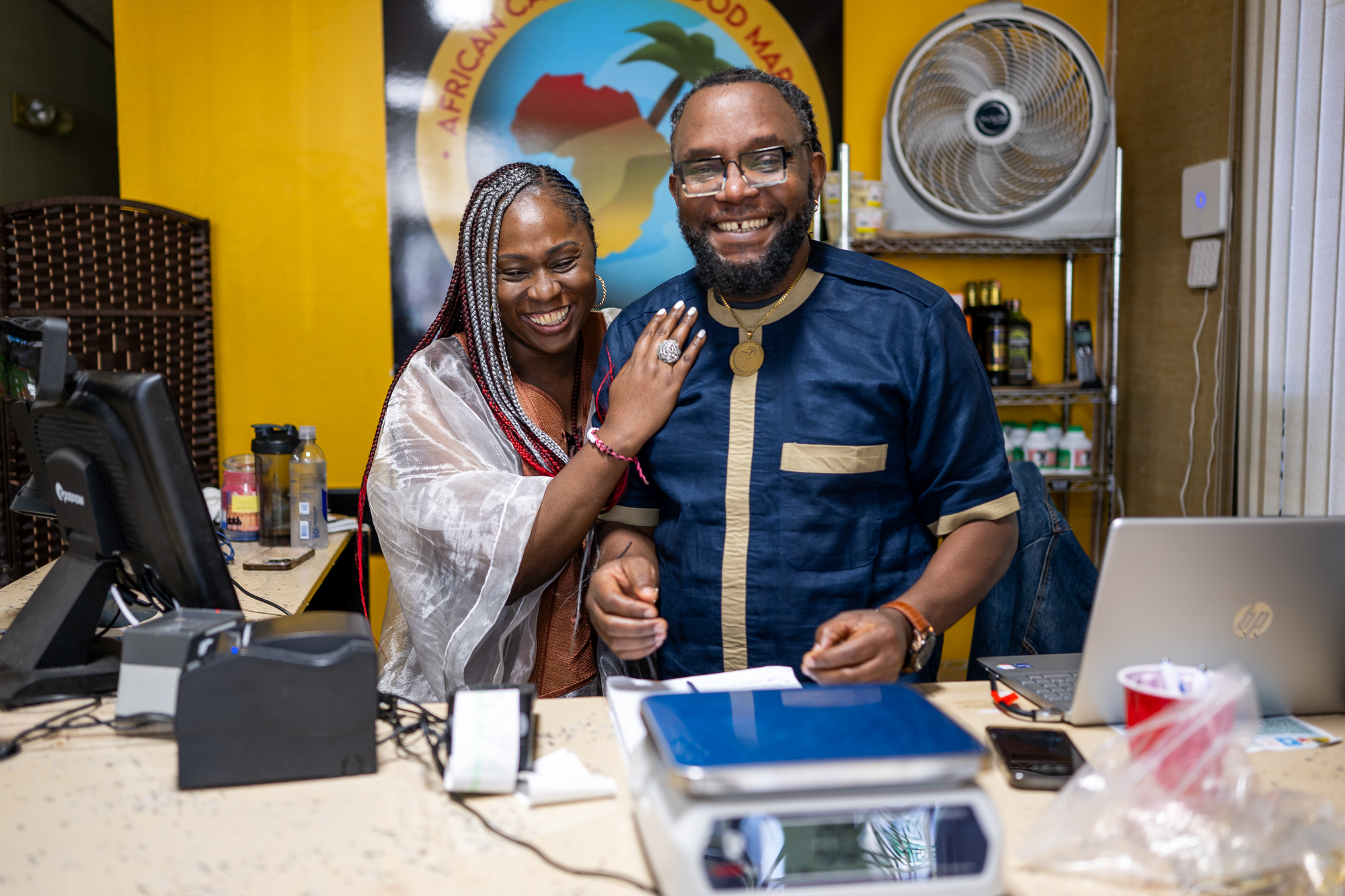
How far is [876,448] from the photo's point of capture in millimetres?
1445

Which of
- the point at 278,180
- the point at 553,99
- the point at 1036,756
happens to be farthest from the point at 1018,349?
the point at 278,180

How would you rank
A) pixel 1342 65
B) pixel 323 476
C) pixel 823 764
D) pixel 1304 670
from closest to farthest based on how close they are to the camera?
1. pixel 823 764
2. pixel 1304 670
3. pixel 1342 65
4. pixel 323 476

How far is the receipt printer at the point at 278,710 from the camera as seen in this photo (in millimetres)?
981

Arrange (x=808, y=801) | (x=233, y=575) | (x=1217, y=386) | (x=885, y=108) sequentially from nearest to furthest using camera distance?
(x=808, y=801) → (x=233, y=575) → (x=1217, y=386) → (x=885, y=108)

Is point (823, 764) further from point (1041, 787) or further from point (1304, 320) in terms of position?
point (1304, 320)

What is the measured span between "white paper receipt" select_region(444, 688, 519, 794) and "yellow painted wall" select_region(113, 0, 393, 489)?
231 cm

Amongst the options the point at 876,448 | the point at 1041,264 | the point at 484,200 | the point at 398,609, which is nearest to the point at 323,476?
the point at 398,609

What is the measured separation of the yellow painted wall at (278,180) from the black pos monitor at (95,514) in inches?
73.2

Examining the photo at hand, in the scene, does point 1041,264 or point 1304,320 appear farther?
point 1041,264

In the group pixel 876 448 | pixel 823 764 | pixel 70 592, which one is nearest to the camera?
pixel 823 764

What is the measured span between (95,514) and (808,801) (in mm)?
965

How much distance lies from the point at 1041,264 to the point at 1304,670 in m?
2.44

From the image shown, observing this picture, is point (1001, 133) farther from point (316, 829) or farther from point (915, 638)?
point (316, 829)

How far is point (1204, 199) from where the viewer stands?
2.76 meters
